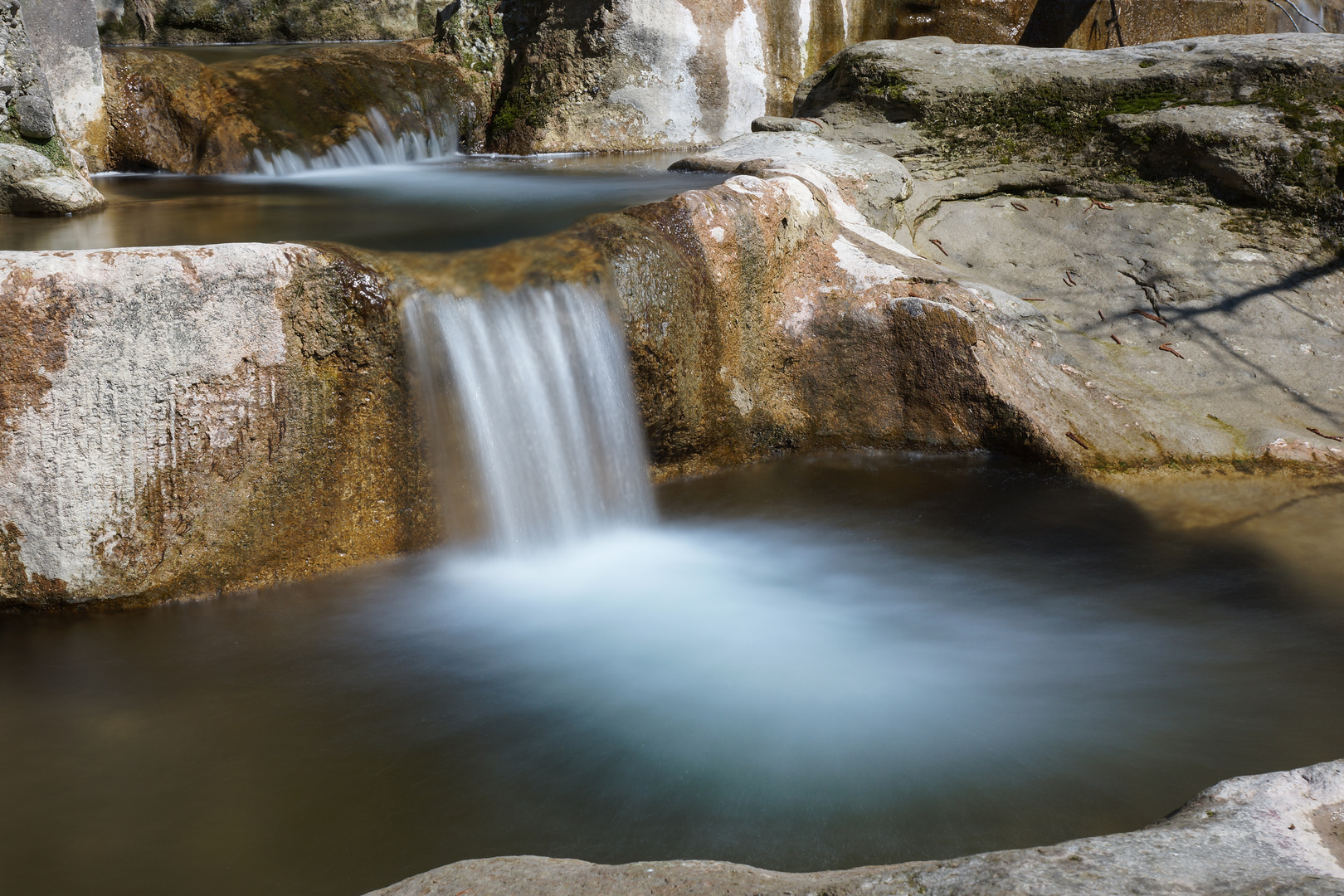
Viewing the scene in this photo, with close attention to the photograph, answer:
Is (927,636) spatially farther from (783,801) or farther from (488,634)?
(488,634)

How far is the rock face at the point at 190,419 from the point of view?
3.14 meters

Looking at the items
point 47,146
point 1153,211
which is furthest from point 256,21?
point 1153,211

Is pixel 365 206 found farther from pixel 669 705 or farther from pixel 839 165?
pixel 669 705

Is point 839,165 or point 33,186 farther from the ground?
point 33,186

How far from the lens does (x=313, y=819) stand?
2408mm

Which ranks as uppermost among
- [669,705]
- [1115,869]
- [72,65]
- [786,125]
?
[72,65]

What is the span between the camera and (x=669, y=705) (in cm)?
294

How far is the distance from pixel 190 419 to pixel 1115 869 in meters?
3.03

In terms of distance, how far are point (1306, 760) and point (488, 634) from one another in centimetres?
243

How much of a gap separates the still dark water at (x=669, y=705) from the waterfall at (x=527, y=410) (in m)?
0.19

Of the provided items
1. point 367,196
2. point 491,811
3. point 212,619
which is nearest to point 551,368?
point 212,619

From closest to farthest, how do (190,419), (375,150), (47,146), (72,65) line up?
1. (190,419)
2. (47,146)
3. (72,65)
4. (375,150)

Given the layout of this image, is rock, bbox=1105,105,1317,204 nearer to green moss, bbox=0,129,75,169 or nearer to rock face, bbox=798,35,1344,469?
rock face, bbox=798,35,1344,469

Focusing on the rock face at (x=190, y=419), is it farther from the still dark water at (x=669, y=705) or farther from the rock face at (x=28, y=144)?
the rock face at (x=28, y=144)
